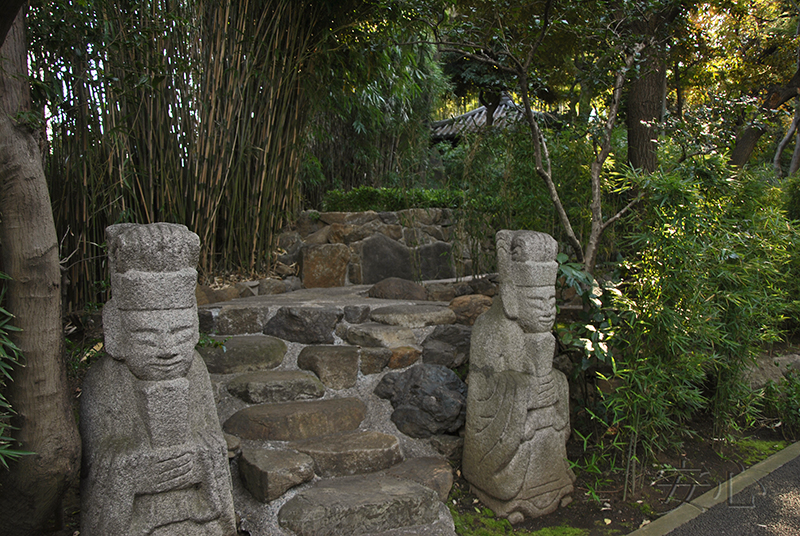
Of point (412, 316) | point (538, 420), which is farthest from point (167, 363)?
point (412, 316)

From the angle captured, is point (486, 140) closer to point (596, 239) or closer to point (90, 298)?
point (596, 239)

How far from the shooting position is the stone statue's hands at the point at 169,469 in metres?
1.77

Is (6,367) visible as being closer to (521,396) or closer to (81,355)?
(81,355)

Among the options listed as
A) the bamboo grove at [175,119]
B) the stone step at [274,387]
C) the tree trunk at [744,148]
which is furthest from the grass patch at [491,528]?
the tree trunk at [744,148]

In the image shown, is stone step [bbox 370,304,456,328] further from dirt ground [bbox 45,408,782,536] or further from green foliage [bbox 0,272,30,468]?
green foliage [bbox 0,272,30,468]

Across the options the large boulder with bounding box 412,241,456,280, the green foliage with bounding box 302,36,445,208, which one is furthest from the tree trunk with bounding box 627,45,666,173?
the large boulder with bounding box 412,241,456,280

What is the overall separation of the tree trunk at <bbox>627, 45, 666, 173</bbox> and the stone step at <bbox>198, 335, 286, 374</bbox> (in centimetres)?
298

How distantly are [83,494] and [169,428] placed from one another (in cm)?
40

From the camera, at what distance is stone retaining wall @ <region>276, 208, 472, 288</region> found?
4.70 meters

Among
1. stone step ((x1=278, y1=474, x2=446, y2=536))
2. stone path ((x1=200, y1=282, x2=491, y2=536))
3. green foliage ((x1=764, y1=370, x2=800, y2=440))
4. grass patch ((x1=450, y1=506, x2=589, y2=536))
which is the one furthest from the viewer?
green foliage ((x1=764, y1=370, x2=800, y2=440))

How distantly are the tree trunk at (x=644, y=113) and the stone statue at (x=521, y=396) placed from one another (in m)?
2.01

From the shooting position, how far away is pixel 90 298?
298 cm

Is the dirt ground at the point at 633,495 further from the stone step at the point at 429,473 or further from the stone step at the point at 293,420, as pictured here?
the stone step at the point at 293,420

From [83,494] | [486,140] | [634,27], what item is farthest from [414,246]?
[83,494]
